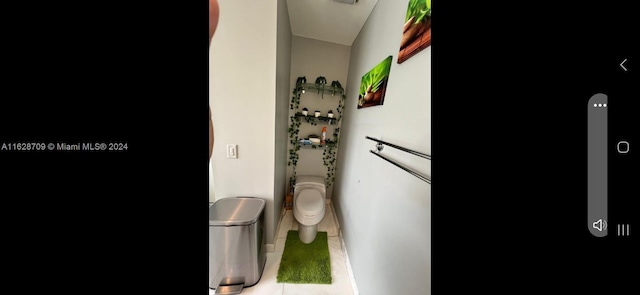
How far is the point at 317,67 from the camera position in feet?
7.23

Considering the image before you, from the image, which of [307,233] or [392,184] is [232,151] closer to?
[307,233]

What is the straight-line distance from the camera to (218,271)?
127 centimetres

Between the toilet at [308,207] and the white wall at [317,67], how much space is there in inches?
18.5

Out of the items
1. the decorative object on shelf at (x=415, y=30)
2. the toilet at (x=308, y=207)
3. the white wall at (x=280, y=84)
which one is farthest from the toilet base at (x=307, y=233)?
the decorative object on shelf at (x=415, y=30)

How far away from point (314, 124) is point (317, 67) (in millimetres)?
649

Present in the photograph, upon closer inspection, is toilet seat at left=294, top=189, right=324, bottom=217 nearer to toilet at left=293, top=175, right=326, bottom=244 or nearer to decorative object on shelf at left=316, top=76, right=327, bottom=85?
toilet at left=293, top=175, right=326, bottom=244

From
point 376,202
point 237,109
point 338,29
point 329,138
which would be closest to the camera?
point 376,202

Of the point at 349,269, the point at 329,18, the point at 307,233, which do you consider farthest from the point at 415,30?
the point at 307,233

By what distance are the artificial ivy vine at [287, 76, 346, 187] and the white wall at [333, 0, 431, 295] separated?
64 cm
